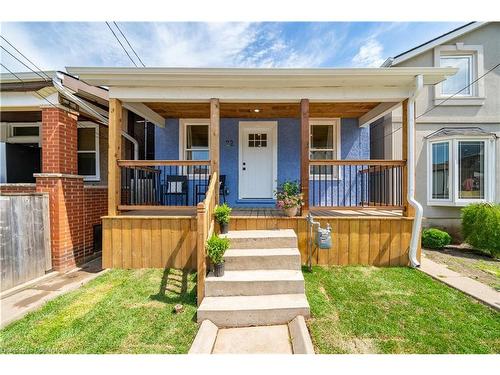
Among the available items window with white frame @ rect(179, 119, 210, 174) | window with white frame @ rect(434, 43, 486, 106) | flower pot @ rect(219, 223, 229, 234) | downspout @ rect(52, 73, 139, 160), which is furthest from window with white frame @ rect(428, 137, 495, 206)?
downspout @ rect(52, 73, 139, 160)

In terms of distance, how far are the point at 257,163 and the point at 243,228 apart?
8.40 ft

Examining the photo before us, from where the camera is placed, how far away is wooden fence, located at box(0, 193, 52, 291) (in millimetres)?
3428

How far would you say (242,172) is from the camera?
252 inches

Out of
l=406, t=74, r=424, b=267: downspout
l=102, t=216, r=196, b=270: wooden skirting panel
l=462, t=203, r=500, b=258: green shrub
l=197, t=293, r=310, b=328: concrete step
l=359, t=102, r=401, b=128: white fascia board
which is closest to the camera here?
l=197, t=293, r=310, b=328: concrete step

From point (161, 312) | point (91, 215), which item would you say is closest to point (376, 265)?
point (161, 312)

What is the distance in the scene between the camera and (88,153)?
6262 millimetres

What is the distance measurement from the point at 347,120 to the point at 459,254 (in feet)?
13.2

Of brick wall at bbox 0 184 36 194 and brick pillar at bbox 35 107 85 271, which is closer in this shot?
brick pillar at bbox 35 107 85 271

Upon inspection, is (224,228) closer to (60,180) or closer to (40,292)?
(40,292)

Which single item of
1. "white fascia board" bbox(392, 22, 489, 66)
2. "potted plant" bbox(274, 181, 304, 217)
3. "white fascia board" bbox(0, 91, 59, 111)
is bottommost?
"potted plant" bbox(274, 181, 304, 217)

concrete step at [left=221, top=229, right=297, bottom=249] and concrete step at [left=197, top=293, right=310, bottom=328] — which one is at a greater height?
concrete step at [left=221, top=229, right=297, bottom=249]

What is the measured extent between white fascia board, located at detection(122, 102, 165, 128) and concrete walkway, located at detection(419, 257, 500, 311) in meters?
6.18

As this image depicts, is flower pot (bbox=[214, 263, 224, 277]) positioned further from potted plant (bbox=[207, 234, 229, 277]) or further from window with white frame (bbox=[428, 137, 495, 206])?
window with white frame (bbox=[428, 137, 495, 206])
